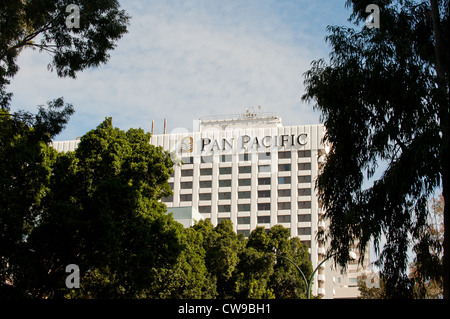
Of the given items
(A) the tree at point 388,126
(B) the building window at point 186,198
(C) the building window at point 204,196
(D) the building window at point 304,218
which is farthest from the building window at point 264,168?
(A) the tree at point 388,126

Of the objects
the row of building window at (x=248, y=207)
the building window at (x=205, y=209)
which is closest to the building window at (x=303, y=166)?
the row of building window at (x=248, y=207)

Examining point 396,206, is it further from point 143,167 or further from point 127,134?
point 127,134

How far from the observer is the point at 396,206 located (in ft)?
46.9

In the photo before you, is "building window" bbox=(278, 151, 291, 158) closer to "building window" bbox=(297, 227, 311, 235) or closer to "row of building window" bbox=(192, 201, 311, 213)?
"row of building window" bbox=(192, 201, 311, 213)

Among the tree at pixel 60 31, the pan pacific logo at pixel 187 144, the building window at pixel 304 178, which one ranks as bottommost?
the tree at pixel 60 31

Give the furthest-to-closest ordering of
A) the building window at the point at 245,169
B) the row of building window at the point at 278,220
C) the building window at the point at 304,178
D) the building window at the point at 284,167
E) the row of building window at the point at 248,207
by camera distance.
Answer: the building window at the point at 245,169 → the building window at the point at 284,167 → the building window at the point at 304,178 → the row of building window at the point at 248,207 → the row of building window at the point at 278,220

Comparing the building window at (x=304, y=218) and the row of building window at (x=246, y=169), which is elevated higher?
the row of building window at (x=246, y=169)

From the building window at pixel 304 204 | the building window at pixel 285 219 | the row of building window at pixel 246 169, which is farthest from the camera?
the row of building window at pixel 246 169

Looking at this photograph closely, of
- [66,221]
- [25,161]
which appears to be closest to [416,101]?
[66,221]

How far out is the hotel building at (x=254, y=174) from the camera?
83.5 m

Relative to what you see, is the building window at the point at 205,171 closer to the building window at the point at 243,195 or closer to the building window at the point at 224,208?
the building window at the point at 224,208

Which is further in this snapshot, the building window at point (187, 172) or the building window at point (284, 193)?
the building window at point (187, 172)

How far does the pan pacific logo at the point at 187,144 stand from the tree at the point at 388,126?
2851 inches

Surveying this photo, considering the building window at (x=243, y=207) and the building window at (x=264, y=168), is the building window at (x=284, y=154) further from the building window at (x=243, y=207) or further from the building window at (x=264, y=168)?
the building window at (x=243, y=207)
